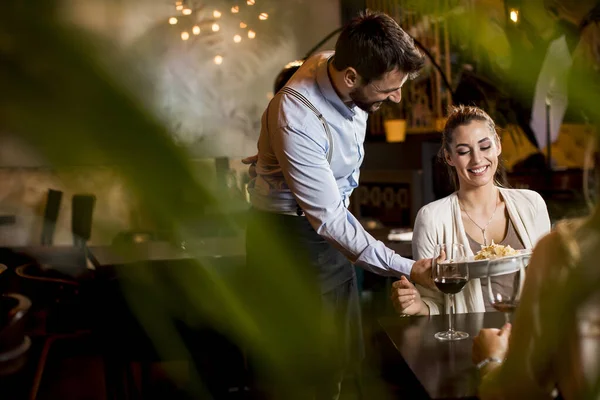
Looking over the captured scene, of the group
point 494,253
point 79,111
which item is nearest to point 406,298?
point 494,253

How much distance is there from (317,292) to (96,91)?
2.03 meters

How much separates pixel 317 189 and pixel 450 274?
2.03 feet

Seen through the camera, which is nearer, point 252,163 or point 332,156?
point 332,156

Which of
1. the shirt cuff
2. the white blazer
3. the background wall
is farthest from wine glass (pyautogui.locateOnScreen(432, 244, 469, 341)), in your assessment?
the background wall

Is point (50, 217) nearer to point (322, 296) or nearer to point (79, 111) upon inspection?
point (322, 296)

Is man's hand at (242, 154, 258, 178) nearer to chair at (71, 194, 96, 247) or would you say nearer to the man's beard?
the man's beard

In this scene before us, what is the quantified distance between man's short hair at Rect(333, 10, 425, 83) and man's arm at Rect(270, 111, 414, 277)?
0.78ft

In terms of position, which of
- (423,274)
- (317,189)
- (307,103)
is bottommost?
(423,274)

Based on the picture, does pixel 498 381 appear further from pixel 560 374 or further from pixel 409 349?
pixel 409 349

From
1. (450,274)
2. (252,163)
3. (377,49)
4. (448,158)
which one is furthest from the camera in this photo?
(252,163)

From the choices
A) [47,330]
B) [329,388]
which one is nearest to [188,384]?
[47,330]

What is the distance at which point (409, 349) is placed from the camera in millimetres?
1581

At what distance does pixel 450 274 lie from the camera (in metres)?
1.68

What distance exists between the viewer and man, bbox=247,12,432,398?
82.9 inches
